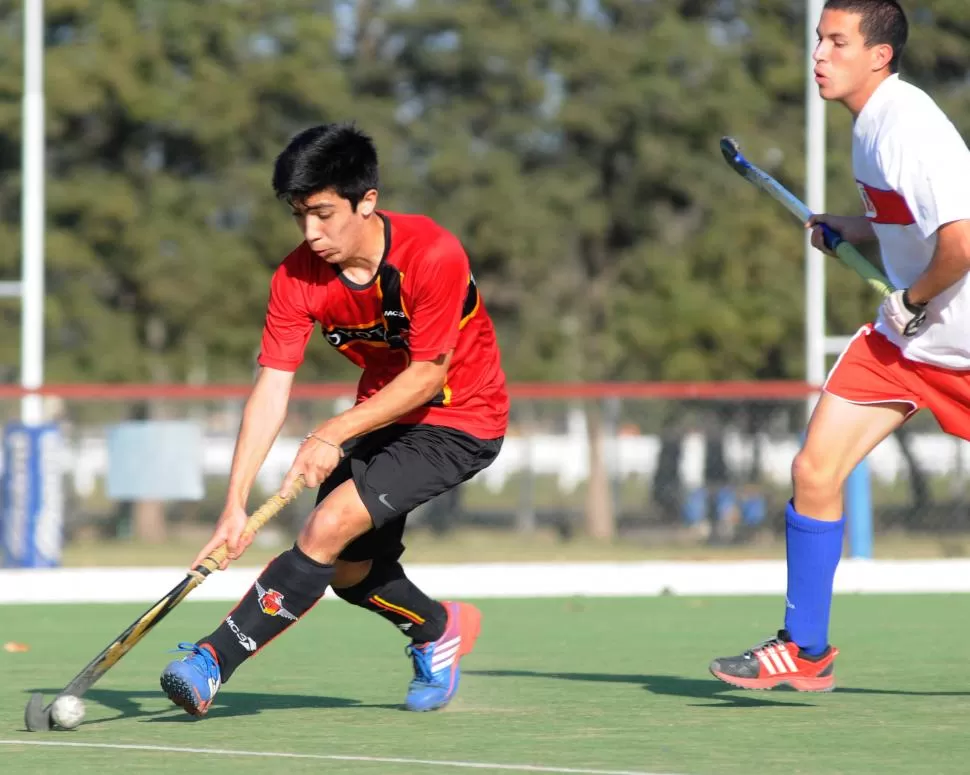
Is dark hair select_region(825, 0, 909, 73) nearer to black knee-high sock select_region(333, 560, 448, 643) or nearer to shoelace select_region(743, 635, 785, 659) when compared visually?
shoelace select_region(743, 635, 785, 659)

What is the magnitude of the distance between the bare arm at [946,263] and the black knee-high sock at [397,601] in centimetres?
171

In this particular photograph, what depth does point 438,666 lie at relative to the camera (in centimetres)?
579

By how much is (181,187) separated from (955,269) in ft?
52.9

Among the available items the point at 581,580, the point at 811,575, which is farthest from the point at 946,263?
the point at 581,580

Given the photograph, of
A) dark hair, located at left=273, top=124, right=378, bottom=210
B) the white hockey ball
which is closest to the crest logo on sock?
the white hockey ball

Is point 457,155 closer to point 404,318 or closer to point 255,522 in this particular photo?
point 404,318

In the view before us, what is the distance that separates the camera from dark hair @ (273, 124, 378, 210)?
16.7ft

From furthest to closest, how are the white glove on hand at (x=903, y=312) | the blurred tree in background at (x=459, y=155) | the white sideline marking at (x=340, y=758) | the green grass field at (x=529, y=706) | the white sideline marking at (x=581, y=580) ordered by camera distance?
the blurred tree in background at (x=459, y=155) < the white sideline marking at (x=581, y=580) < the white glove on hand at (x=903, y=312) < the green grass field at (x=529, y=706) < the white sideline marking at (x=340, y=758)

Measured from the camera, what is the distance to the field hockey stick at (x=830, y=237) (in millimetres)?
5730

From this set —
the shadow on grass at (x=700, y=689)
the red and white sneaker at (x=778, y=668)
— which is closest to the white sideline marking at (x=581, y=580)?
the shadow on grass at (x=700, y=689)

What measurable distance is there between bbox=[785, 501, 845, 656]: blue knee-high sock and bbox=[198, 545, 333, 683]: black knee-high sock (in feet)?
4.84

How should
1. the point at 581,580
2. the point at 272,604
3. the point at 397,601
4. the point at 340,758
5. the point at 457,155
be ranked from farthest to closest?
1. the point at 457,155
2. the point at 581,580
3. the point at 397,601
4. the point at 272,604
5. the point at 340,758

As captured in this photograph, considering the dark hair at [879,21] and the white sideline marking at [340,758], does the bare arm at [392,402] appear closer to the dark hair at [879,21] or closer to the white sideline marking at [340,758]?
the white sideline marking at [340,758]

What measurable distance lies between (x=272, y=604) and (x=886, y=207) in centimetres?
208
